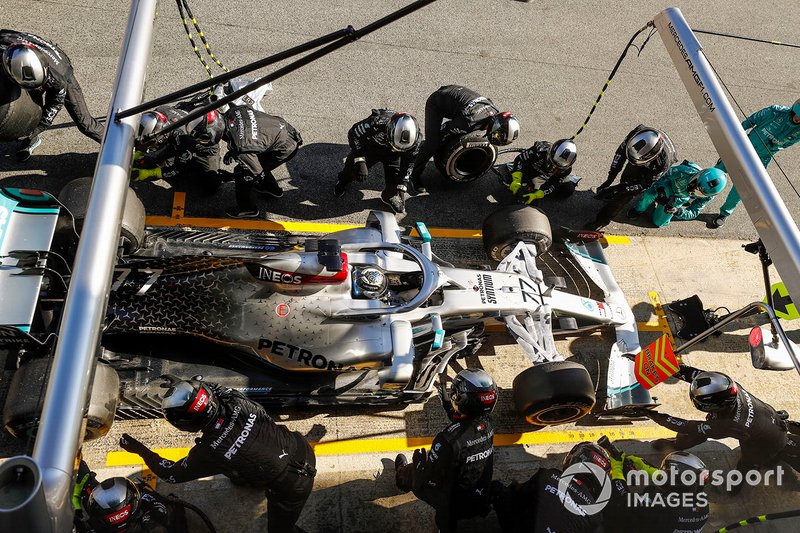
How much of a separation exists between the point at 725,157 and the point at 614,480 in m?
2.64

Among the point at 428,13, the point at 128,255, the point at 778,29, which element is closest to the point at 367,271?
the point at 128,255

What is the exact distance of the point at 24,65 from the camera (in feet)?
18.9

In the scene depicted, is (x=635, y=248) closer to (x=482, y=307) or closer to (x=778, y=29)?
(x=482, y=307)

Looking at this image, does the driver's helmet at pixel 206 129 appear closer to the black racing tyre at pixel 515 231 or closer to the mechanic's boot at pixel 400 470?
the black racing tyre at pixel 515 231

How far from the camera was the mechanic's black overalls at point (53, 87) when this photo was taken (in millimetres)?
6133

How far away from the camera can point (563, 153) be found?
23.2 feet

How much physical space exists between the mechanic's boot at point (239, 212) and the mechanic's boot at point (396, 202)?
1.56 m

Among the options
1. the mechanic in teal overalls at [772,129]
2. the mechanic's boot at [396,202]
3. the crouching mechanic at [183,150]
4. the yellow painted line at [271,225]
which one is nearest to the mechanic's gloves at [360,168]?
the mechanic's boot at [396,202]

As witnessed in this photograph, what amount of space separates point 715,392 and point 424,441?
257 cm

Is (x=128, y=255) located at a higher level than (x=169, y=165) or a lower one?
lower

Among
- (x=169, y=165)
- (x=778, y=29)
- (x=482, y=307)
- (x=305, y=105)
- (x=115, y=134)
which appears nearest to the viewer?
(x=115, y=134)

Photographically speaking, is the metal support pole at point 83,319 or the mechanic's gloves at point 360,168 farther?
the mechanic's gloves at point 360,168

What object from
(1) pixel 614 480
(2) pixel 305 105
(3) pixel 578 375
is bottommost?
(1) pixel 614 480

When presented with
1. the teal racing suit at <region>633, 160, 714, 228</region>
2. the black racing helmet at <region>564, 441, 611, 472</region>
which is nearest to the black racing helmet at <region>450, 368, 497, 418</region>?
the black racing helmet at <region>564, 441, 611, 472</region>
